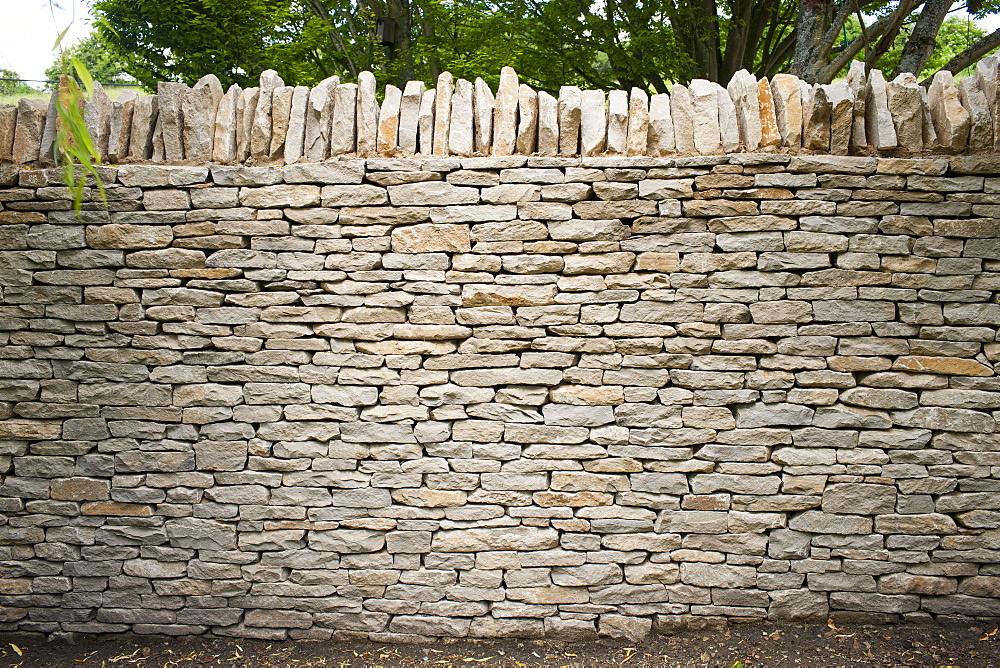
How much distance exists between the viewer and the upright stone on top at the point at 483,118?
3148mm

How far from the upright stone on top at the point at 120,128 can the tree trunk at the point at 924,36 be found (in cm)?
587

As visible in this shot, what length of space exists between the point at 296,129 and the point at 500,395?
166cm

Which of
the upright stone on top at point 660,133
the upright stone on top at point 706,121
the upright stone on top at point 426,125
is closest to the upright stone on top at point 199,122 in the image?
the upright stone on top at point 426,125

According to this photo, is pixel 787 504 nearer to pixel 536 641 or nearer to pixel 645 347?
pixel 645 347

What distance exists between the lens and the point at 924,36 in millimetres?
5500

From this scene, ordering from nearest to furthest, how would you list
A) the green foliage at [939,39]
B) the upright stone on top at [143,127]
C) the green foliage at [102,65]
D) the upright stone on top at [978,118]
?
the upright stone on top at [978,118]
the upright stone on top at [143,127]
the green foliage at [939,39]
the green foliage at [102,65]

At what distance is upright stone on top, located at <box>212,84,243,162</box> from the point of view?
3170 millimetres

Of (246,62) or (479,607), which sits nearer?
(479,607)

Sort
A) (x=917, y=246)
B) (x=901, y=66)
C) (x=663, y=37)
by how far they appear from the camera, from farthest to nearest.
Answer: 1. (x=663, y=37)
2. (x=901, y=66)
3. (x=917, y=246)

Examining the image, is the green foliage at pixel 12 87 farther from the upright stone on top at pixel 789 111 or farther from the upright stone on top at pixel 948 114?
the upright stone on top at pixel 948 114

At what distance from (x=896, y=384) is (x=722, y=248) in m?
1.07

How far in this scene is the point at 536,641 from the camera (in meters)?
3.24

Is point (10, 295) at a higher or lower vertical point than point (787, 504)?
higher

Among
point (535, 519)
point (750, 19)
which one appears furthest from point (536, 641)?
point (750, 19)
